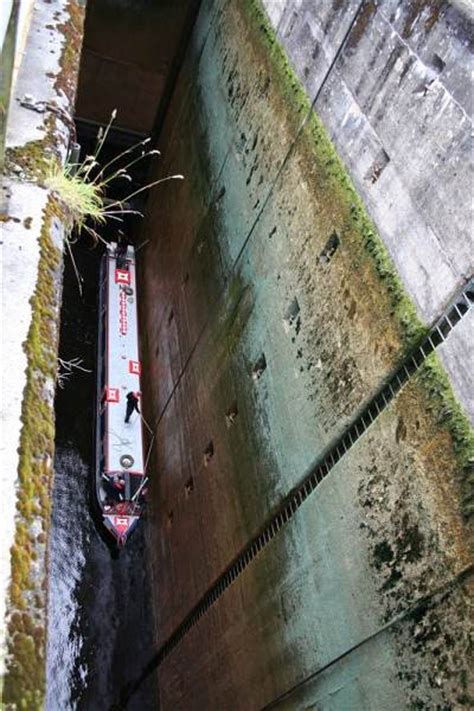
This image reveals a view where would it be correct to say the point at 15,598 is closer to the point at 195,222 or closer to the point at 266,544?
the point at 266,544

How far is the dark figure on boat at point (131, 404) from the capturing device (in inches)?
356

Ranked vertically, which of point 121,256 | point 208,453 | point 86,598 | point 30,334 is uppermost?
point 121,256

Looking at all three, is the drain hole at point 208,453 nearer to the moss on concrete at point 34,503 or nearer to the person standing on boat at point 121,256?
the person standing on boat at point 121,256

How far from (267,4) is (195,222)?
2.92m

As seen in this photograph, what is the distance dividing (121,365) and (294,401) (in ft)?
14.7

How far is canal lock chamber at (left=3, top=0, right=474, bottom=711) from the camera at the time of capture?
4172mm

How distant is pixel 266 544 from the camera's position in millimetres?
5941

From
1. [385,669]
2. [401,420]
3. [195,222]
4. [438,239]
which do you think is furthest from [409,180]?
[195,222]

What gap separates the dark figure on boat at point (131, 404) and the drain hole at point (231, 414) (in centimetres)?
219

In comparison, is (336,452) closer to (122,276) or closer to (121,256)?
(122,276)

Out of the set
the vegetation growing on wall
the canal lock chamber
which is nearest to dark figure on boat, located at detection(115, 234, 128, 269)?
the canal lock chamber

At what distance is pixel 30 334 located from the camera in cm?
239

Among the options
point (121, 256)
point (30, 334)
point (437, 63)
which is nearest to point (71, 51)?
point (30, 334)

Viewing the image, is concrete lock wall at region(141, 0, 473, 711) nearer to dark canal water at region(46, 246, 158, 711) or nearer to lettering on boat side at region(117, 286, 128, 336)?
dark canal water at region(46, 246, 158, 711)
